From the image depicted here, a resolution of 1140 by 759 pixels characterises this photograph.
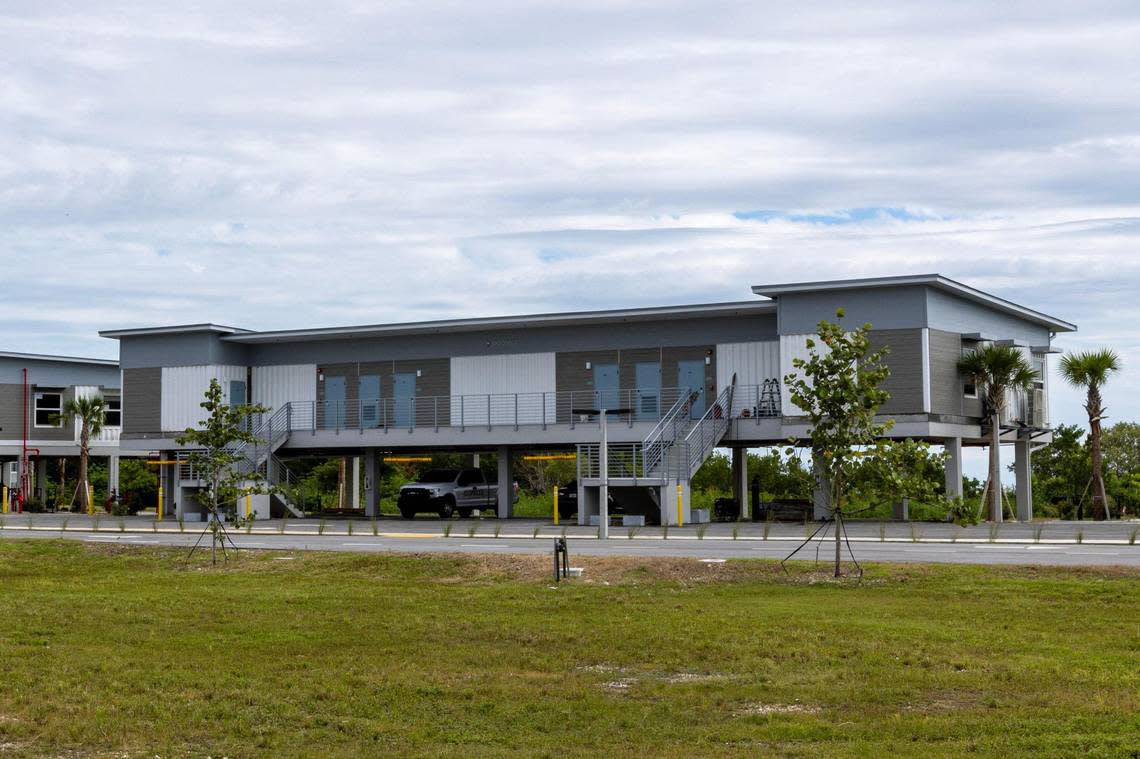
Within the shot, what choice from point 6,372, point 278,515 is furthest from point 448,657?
point 6,372

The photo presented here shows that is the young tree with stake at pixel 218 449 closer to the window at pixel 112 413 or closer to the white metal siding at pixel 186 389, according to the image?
the white metal siding at pixel 186 389

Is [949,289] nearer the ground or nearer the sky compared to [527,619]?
nearer the sky

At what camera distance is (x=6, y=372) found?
66.4m

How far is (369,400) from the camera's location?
54.5 metres

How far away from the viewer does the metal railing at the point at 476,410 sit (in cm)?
4981

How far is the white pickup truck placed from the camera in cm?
5266

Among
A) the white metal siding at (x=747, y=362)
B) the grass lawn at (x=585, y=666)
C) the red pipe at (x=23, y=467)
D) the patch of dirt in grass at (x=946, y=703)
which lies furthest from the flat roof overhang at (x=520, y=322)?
the patch of dirt in grass at (x=946, y=703)

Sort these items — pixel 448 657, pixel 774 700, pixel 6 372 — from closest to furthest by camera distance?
pixel 774 700
pixel 448 657
pixel 6 372

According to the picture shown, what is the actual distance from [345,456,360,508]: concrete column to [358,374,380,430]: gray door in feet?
28.7

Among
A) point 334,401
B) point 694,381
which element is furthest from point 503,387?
point 694,381

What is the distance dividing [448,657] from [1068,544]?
70.9 ft

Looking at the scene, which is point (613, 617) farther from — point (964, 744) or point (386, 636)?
point (964, 744)

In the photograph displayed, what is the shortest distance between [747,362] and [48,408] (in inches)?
1447

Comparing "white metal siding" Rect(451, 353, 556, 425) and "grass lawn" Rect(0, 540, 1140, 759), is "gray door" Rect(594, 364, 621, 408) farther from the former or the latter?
"grass lawn" Rect(0, 540, 1140, 759)
